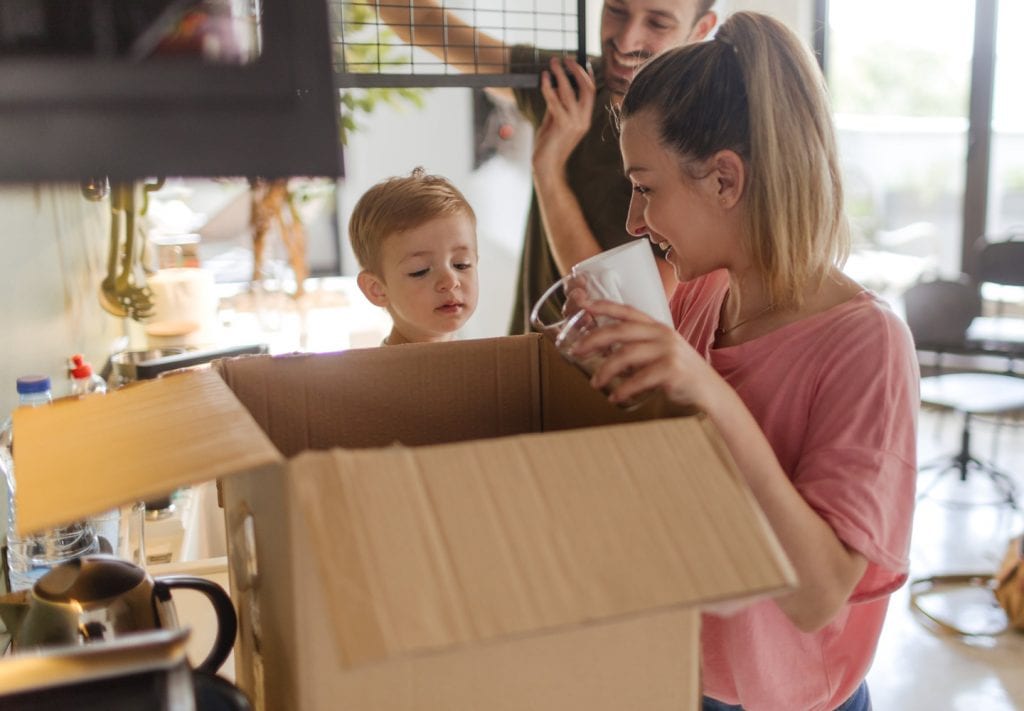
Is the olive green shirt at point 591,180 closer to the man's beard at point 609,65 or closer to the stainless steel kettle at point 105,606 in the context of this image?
the man's beard at point 609,65

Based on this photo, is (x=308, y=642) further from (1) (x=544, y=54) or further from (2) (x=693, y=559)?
(1) (x=544, y=54)

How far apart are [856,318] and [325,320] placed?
2343 mm

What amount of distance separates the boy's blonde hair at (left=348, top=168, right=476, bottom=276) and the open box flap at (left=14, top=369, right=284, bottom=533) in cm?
89

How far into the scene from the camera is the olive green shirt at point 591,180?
184 centimetres

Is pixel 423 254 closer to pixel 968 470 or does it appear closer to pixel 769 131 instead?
pixel 769 131

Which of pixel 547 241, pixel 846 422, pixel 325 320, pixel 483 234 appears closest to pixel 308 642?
pixel 846 422

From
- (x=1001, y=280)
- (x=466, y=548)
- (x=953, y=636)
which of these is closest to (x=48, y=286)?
(x=466, y=548)

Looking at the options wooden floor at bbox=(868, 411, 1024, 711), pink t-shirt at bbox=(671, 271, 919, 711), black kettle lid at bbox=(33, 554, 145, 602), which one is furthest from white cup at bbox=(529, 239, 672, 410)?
wooden floor at bbox=(868, 411, 1024, 711)

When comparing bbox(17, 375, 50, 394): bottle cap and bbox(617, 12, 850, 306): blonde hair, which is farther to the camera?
bbox(17, 375, 50, 394): bottle cap

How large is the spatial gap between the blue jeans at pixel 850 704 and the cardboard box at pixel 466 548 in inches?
20.6

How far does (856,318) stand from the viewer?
0.88 metres

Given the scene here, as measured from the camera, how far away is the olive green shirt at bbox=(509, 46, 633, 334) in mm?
1836

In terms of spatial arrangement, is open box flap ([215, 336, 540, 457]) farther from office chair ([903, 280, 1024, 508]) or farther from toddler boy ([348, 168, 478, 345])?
office chair ([903, 280, 1024, 508])

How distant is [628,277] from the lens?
30.8 inches
